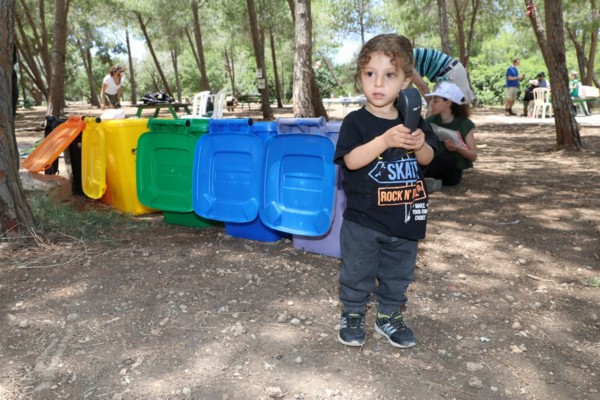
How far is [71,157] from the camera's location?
15.5 ft

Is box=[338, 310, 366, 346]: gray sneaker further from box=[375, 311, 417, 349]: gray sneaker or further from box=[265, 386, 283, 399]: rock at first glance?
box=[265, 386, 283, 399]: rock

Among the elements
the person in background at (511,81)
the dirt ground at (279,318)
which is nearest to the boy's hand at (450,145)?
the dirt ground at (279,318)

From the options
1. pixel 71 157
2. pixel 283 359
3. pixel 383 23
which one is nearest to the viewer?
pixel 283 359

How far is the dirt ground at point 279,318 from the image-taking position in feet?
6.39

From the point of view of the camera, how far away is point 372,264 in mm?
2121

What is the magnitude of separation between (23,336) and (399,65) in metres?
2.03

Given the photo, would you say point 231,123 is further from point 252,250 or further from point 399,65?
point 399,65

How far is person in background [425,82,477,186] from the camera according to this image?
15.9 ft

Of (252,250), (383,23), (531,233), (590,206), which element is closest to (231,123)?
(252,250)

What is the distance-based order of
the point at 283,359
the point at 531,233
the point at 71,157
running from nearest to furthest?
the point at 283,359 < the point at 531,233 < the point at 71,157

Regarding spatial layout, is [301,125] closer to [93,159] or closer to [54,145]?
[93,159]

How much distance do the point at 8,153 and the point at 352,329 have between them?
2435mm

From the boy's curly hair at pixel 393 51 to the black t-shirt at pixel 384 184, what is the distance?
0.20m

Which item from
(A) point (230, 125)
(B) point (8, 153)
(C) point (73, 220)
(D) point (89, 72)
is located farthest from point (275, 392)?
(D) point (89, 72)
